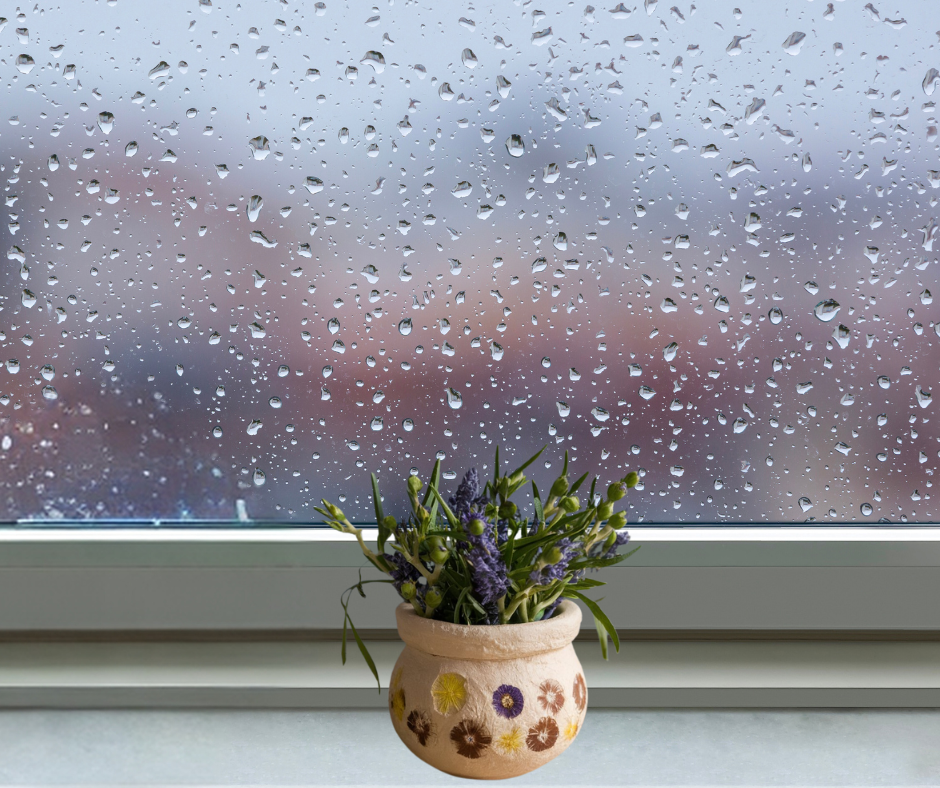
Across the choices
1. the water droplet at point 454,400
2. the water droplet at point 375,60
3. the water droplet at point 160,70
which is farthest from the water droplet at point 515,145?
the water droplet at point 160,70

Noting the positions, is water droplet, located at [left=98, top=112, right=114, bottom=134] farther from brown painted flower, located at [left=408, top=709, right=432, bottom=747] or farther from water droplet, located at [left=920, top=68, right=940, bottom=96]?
water droplet, located at [left=920, top=68, right=940, bottom=96]

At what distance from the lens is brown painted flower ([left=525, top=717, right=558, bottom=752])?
514mm

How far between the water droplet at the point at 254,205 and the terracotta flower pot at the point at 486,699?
0.46 metres

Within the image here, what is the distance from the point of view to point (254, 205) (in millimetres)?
778

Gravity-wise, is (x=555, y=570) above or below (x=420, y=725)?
above

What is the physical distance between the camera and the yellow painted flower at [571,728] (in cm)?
53

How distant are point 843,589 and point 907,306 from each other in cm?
30

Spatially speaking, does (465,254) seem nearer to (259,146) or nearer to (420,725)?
(259,146)

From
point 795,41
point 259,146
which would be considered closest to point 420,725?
point 259,146

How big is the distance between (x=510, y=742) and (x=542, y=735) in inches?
0.9

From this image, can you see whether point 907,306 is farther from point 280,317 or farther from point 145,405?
point 145,405

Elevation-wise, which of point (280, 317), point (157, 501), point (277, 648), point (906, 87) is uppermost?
point (906, 87)

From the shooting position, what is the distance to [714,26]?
76 cm

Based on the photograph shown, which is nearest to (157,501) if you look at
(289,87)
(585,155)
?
(289,87)
